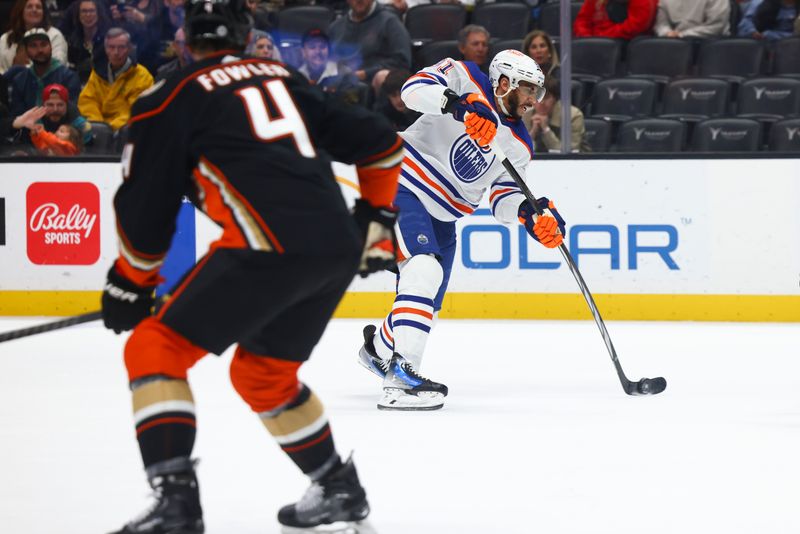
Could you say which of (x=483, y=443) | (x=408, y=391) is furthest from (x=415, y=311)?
(x=483, y=443)

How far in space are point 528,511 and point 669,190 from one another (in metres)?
3.74

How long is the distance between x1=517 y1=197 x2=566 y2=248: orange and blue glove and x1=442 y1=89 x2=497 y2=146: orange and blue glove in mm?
358

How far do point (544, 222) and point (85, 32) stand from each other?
4.31 meters

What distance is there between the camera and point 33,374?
453 centimetres

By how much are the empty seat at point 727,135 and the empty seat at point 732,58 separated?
682 millimetres

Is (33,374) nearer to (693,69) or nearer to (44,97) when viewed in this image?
(44,97)

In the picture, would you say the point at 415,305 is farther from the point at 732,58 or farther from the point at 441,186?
the point at 732,58

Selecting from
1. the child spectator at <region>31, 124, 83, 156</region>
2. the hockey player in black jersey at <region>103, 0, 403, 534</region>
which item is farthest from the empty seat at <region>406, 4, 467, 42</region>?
the hockey player in black jersey at <region>103, 0, 403, 534</region>

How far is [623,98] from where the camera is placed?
677cm

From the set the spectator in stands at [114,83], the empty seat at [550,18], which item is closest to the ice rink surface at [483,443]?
the spectator in stands at [114,83]

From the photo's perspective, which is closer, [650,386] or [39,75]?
[650,386]

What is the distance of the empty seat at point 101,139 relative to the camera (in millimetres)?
6410

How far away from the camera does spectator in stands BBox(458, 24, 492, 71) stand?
6562 mm

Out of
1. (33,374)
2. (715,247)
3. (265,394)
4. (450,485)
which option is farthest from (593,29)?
(265,394)
